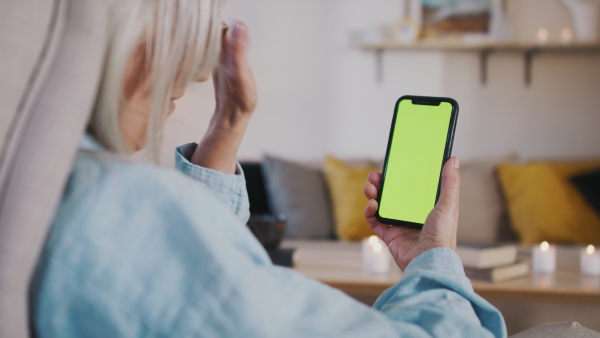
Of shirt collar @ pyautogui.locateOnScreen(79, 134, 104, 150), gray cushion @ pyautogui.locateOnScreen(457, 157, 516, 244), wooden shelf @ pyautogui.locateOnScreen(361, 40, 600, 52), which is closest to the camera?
shirt collar @ pyautogui.locateOnScreen(79, 134, 104, 150)

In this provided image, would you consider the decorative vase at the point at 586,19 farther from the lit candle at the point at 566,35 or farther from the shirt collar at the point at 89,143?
the shirt collar at the point at 89,143

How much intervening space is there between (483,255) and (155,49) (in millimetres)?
1235

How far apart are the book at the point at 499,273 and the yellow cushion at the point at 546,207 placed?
136 centimetres

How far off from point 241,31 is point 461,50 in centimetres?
295

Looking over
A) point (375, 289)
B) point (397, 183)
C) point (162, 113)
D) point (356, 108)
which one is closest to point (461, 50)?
point (356, 108)

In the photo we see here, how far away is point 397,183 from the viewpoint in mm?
1027

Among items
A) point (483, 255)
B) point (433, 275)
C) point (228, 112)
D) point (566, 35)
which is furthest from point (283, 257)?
point (566, 35)

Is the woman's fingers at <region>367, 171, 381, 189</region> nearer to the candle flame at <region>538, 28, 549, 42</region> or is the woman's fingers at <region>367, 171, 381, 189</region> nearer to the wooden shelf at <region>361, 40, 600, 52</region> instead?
the wooden shelf at <region>361, 40, 600, 52</region>

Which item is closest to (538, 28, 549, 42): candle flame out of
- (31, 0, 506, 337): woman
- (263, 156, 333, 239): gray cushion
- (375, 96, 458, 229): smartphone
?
(263, 156, 333, 239): gray cushion

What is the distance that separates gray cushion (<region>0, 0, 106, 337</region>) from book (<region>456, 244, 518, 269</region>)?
4.24 ft

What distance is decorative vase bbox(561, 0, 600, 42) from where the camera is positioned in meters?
3.41

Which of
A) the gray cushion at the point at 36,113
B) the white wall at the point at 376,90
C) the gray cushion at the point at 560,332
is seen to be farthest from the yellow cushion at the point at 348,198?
the gray cushion at the point at 36,113

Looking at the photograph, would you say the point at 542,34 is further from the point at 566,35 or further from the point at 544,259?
the point at 544,259

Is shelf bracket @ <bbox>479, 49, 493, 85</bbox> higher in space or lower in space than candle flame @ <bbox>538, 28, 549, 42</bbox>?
lower
